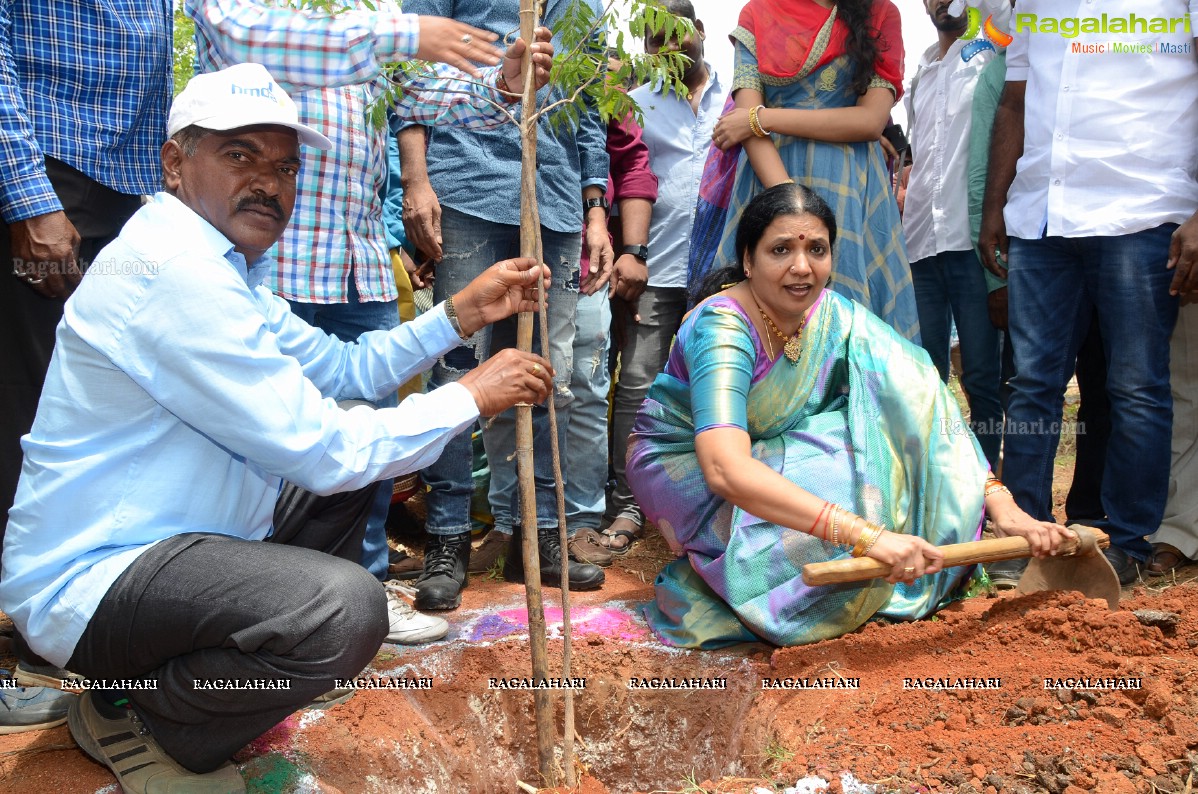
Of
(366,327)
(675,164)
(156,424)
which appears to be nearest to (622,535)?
(366,327)

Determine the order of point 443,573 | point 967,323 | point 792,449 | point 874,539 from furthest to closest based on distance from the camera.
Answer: point 967,323 → point 443,573 → point 792,449 → point 874,539

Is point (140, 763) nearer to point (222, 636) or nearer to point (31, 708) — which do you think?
point (222, 636)

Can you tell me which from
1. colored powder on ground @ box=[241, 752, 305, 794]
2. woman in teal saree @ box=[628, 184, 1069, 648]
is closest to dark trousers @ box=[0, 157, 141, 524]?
colored powder on ground @ box=[241, 752, 305, 794]

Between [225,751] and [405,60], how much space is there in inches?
69.8

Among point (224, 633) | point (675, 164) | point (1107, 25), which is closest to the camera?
point (224, 633)

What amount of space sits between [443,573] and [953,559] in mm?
1786

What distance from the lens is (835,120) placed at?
3.66 m

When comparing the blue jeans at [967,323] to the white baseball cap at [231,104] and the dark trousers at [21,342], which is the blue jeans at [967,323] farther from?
the dark trousers at [21,342]

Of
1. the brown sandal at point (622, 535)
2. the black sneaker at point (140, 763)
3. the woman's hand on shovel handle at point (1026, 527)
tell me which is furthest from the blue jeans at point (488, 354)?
the woman's hand on shovel handle at point (1026, 527)

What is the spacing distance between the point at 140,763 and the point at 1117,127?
3620 mm

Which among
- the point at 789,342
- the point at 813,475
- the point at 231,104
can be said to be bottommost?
the point at 813,475

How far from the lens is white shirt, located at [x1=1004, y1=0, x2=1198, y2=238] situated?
338 centimetres

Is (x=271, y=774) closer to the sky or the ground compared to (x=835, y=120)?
closer to the ground

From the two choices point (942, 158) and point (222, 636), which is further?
point (942, 158)
